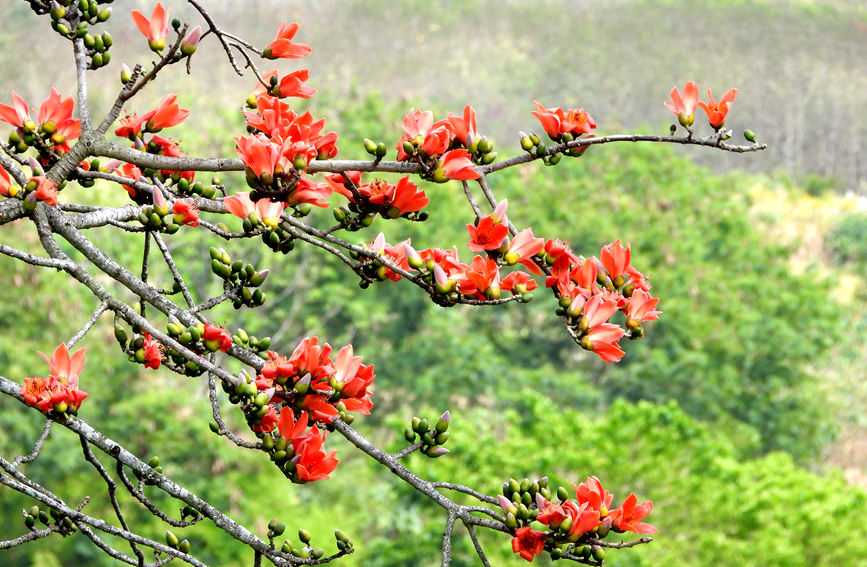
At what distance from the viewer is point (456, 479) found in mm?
10195

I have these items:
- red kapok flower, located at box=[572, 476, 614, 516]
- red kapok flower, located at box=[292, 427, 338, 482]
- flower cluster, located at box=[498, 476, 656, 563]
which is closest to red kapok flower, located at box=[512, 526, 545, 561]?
flower cluster, located at box=[498, 476, 656, 563]

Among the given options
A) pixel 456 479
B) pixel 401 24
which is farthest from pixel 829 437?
pixel 401 24

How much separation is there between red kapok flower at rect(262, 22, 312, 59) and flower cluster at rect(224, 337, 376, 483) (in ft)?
2.33

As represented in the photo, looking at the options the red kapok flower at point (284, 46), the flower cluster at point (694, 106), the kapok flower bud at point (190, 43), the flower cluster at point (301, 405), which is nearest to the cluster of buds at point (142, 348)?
the flower cluster at point (301, 405)

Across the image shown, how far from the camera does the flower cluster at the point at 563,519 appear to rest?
1854mm

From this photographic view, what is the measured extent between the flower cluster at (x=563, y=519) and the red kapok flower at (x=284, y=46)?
102 centimetres

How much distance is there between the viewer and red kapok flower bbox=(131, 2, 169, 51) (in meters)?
2.21

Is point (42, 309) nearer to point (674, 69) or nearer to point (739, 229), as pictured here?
point (739, 229)

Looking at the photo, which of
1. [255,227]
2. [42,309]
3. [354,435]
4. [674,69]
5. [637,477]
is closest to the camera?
[354,435]

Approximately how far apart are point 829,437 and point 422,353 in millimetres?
7988

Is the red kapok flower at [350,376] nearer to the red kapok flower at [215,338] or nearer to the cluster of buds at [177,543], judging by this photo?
the red kapok flower at [215,338]

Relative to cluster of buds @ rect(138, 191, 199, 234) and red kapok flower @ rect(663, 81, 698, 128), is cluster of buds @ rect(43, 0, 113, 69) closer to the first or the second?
cluster of buds @ rect(138, 191, 199, 234)

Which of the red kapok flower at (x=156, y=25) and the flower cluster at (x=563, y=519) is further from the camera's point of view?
the red kapok flower at (x=156, y=25)

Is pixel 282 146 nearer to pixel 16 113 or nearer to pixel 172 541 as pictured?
pixel 16 113
